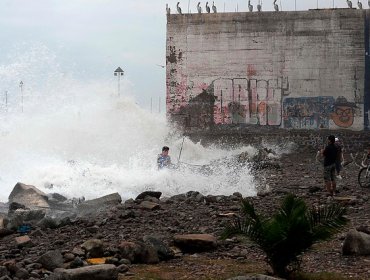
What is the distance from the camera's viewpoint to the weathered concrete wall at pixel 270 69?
3450 centimetres

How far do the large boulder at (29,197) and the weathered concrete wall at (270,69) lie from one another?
1855 cm

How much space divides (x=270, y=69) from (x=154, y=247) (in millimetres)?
28174

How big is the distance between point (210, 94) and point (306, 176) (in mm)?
14315

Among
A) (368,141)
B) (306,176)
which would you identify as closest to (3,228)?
(306,176)

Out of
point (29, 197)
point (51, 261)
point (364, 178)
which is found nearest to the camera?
point (51, 261)

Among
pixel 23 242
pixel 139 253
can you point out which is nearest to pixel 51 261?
pixel 139 253

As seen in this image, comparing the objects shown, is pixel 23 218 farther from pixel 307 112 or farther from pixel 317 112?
pixel 317 112

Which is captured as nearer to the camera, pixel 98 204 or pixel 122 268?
pixel 122 268

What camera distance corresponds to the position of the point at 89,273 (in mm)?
6938

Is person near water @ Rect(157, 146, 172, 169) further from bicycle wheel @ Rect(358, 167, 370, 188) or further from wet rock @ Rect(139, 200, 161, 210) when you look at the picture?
wet rock @ Rect(139, 200, 161, 210)

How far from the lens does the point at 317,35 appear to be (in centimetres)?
3494

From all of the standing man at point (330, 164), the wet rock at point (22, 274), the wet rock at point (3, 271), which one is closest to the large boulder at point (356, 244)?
the wet rock at point (22, 274)

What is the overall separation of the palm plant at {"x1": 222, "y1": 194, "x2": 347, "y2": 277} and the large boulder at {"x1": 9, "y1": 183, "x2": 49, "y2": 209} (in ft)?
36.3

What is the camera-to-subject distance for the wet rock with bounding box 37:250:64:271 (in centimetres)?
786
